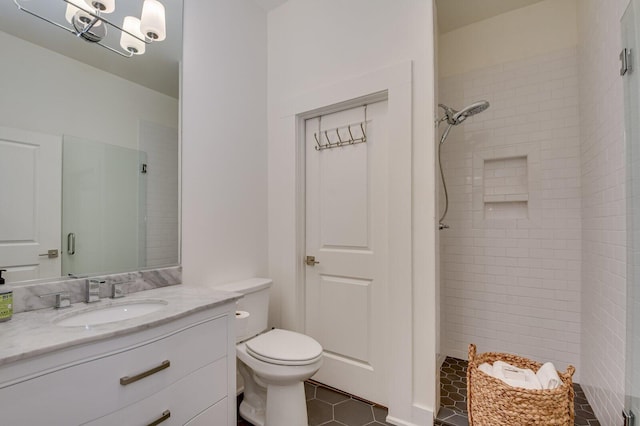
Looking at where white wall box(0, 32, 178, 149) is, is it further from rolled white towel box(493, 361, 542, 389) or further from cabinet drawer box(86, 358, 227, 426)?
rolled white towel box(493, 361, 542, 389)

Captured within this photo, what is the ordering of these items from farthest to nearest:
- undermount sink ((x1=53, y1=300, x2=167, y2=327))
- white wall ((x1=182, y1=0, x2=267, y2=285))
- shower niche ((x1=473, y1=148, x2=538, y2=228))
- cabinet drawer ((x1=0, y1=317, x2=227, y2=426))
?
shower niche ((x1=473, y1=148, x2=538, y2=228)), white wall ((x1=182, y1=0, x2=267, y2=285)), undermount sink ((x1=53, y1=300, x2=167, y2=327)), cabinet drawer ((x1=0, y1=317, x2=227, y2=426))

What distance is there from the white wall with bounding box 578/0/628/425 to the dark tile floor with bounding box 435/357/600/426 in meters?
0.06

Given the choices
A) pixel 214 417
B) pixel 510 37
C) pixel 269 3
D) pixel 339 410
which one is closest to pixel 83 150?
pixel 214 417

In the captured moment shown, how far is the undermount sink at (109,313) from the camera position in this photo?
3.89 feet

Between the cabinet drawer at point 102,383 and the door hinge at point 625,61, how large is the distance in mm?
2137

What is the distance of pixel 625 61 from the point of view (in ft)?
4.19

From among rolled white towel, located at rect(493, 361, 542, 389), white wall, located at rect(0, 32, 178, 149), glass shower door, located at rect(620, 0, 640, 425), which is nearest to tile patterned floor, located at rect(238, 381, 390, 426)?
rolled white towel, located at rect(493, 361, 542, 389)

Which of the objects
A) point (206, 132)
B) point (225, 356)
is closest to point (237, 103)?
point (206, 132)

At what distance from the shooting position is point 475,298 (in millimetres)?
2496

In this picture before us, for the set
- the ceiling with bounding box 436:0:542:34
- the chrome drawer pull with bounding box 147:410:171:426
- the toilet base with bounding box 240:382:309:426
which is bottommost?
the toilet base with bounding box 240:382:309:426

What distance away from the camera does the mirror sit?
1228 mm

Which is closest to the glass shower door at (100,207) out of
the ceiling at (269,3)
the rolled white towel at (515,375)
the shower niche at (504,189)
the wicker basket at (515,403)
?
the ceiling at (269,3)

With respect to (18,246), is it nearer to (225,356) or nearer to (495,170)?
(225,356)

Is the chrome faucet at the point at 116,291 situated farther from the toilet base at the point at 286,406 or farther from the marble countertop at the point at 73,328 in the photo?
the toilet base at the point at 286,406
